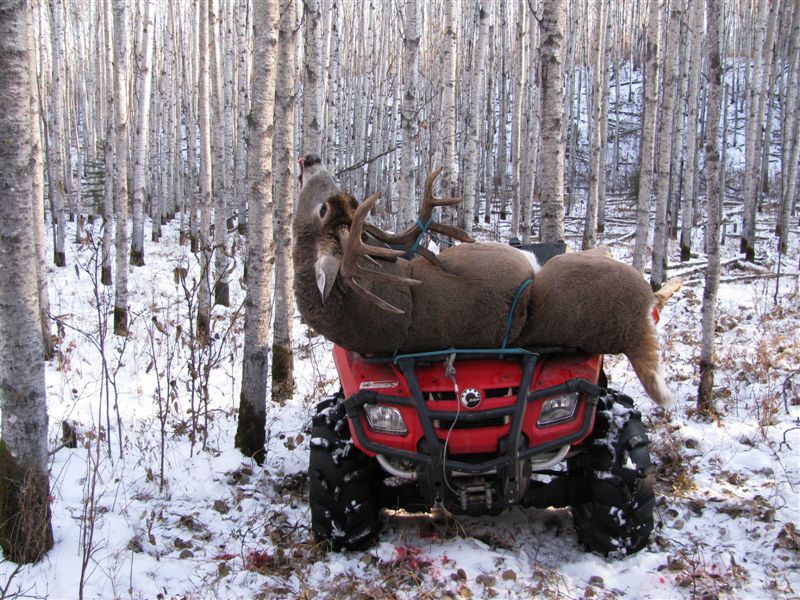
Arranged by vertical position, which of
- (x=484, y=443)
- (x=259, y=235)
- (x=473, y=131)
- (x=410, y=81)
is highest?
(x=410, y=81)

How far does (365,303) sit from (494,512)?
128cm

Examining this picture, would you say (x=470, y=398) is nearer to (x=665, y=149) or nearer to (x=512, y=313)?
(x=512, y=313)

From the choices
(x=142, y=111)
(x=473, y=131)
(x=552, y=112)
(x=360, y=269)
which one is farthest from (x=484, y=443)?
(x=142, y=111)

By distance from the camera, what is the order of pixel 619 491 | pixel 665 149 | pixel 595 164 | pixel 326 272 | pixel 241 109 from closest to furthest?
pixel 326 272 < pixel 619 491 < pixel 665 149 < pixel 595 164 < pixel 241 109

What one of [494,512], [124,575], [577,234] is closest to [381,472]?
[494,512]

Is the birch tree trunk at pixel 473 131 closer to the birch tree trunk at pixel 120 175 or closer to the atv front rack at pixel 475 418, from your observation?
the birch tree trunk at pixel 120 175

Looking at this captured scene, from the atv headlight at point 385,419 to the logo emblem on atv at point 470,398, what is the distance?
34 cm

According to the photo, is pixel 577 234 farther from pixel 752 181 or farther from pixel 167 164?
pixel 167 164

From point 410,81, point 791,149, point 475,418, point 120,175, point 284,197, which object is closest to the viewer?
point 475,418

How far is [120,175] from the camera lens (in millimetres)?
10445

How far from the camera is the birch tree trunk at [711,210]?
504cm

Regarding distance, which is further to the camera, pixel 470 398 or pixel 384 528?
pixel 384 528

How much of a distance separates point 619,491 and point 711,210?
316 cm

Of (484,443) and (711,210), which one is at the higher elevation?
(711,210)
